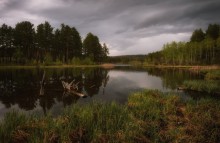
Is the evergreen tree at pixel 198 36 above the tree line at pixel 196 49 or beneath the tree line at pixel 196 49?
above

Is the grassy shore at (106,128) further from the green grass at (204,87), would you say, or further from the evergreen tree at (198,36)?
the evergreen tree at (198,36)

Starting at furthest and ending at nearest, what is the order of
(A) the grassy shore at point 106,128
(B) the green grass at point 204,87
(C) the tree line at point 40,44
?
(C) the tree line at point 40,44
(B) the green grass at point 204,87
(A) the grassy shore at point 106,128

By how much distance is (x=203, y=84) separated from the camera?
2441 centimetres

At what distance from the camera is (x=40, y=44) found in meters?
79.5

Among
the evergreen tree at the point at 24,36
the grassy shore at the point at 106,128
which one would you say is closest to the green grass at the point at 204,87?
the grassy shore at the point at 106,128

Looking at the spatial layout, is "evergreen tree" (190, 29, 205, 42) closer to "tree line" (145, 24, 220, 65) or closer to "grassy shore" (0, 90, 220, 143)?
"tree line" (145, 24, 220, 65)

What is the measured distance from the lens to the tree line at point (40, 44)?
2805 inches

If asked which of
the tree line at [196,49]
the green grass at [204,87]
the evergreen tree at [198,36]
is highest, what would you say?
the evergreen tree at [198,36]

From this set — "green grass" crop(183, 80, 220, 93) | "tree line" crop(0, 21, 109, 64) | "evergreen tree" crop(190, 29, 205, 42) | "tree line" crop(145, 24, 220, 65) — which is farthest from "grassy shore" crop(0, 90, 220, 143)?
"evergreen tree" crop(190, 29, 205, 42)

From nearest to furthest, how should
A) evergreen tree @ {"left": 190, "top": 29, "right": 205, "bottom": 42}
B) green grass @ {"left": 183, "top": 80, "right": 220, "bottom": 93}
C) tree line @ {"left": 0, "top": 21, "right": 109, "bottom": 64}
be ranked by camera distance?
green grass @ {"left": 183, "top": 80, "right": 220, "bottom": 93} → tree line @ {"left": 0, "top": 21, "right": 109, "bottom": 64} → evergreen tree @ {"left": 190, "top": 29, "right": 205, "bottom": 42}

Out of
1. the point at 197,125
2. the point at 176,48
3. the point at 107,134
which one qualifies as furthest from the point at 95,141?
the point at 176,48

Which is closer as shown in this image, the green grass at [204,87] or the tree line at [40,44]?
the green grass at [204,87]

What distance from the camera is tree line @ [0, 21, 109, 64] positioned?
7125 centimetres

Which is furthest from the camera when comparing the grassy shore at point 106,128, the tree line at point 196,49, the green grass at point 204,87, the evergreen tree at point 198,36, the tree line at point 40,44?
A: the evergreen tree at point 198,36
